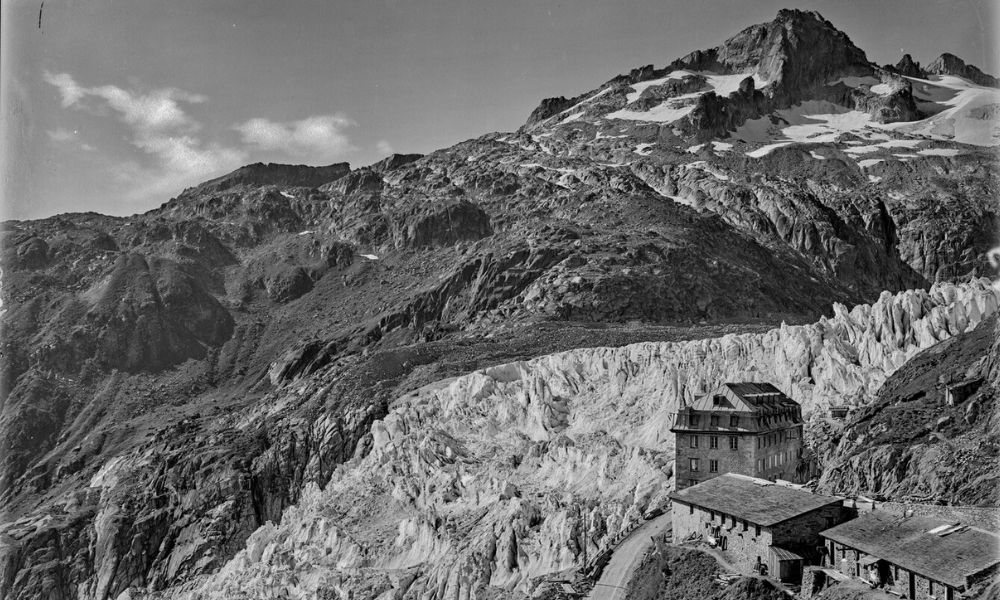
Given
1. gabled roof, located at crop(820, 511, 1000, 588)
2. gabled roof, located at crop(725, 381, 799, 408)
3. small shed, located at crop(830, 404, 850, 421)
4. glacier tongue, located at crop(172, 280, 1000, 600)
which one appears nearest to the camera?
gabled roof, located at crop(820, 511, 1000, 588)

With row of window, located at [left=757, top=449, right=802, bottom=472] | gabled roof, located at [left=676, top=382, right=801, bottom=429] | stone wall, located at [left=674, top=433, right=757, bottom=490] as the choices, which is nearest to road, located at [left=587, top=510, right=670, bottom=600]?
stone wall, located at [left=674, top=433, right=757, bottom=490]

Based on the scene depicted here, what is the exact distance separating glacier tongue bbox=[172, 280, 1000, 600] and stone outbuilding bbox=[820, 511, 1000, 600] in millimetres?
22419

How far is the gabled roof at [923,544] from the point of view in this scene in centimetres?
2953

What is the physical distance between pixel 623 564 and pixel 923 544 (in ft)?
54.2

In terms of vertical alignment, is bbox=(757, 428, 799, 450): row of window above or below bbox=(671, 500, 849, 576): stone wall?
above

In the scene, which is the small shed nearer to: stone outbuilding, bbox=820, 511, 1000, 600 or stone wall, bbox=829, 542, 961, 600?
stone outbuilding, bbox=820, 511, 1000, 600

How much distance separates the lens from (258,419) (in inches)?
5664

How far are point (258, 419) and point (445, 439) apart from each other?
6129 centimetres

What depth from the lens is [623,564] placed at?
45312 mm

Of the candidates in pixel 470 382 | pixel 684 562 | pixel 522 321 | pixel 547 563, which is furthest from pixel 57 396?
pixel 684 562

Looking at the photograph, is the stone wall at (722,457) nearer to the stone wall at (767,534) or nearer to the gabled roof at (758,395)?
the gabled roof at (758,395)

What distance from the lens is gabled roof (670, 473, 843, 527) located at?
36250 mm

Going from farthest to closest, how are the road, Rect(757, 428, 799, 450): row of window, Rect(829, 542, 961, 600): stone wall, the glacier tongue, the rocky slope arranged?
1. the glacier tongue
2. Rect(757, 428, 799, 450): row of window
3. the rocky slope
4. the road
5. Rect(829, 542, 961, 600): stone wall

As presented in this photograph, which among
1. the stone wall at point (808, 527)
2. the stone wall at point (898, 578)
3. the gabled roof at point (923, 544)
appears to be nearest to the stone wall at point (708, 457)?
the stone wall at point (808, 527)
